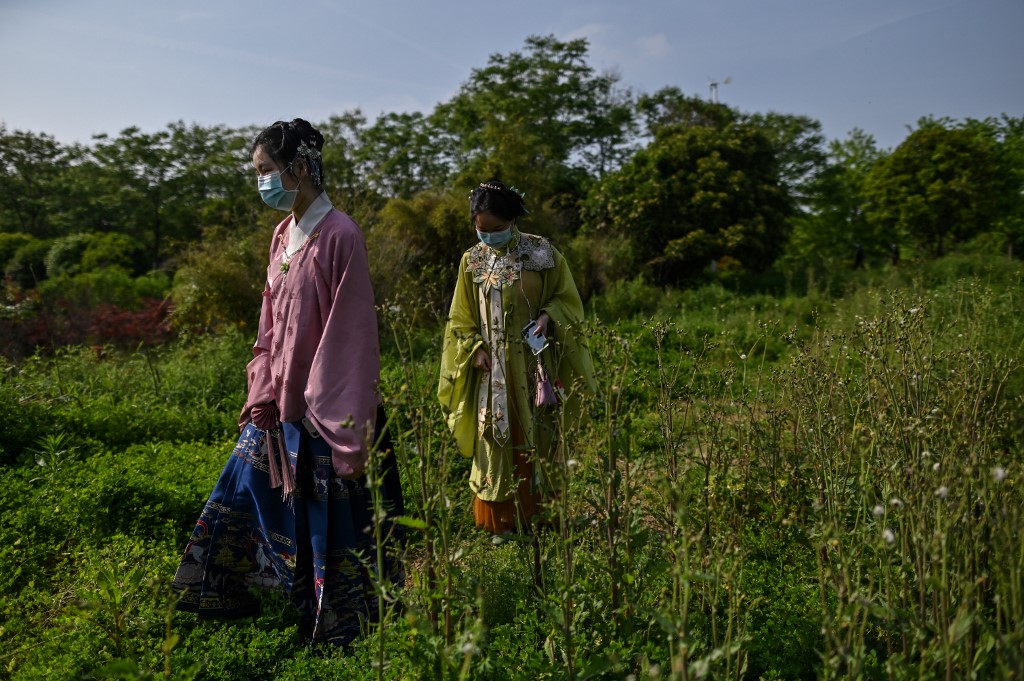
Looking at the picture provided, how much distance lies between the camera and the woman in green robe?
3520 millimetres

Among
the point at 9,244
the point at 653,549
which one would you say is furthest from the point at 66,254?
the point at 653,549

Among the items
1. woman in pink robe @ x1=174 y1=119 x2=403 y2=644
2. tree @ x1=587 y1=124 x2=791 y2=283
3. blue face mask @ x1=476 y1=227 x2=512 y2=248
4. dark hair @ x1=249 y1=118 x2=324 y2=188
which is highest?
tree @ x1=587 y1=124 x2=791 y2=283

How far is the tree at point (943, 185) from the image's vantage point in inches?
575

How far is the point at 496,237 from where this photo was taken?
11.6 feet

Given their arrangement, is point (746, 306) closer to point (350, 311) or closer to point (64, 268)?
point (350, 311)

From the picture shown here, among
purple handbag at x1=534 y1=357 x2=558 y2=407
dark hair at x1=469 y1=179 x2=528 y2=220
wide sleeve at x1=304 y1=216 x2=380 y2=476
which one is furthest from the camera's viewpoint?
dark hair at x1=469 y1=179 x2=528 y2=220

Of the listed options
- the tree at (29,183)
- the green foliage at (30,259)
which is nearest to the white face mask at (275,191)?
the green foliage at (30,259)

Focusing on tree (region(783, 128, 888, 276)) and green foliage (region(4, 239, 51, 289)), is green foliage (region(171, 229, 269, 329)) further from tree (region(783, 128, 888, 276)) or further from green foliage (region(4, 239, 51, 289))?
tree (region(783, 128, 888, 276))

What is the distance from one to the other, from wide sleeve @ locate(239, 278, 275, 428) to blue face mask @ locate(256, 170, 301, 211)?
37 cm

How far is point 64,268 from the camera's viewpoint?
731 inches

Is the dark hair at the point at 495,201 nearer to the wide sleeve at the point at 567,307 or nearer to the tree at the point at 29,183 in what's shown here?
the wide sleeve at the point at 567,307

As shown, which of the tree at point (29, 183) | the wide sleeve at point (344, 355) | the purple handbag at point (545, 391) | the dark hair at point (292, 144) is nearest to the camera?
the wide sleeve at point (344, 355)

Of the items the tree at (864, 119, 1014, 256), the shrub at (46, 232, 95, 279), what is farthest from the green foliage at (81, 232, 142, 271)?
the tree at (864, 119, 1014, 256)

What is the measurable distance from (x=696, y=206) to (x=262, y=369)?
516 inches
